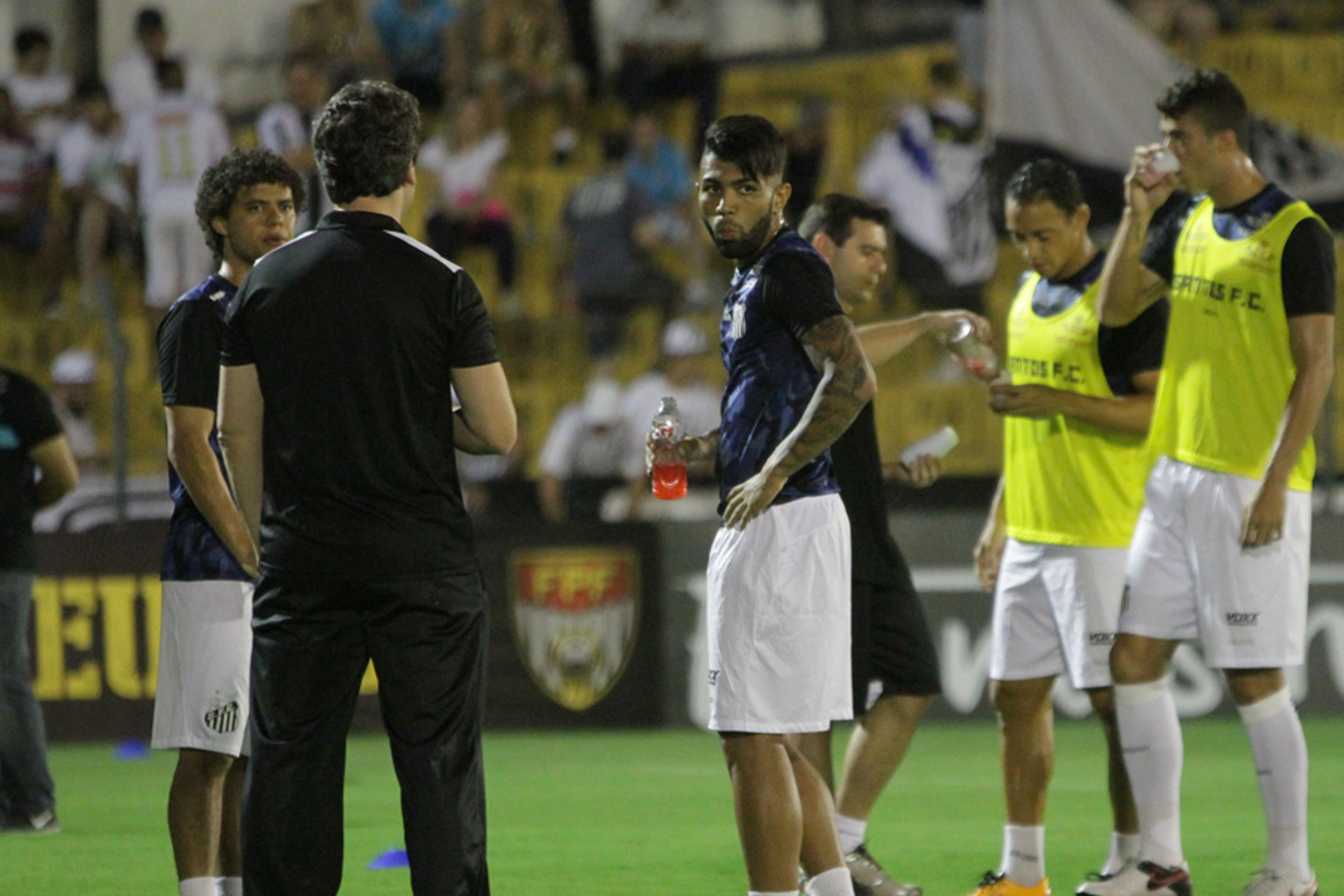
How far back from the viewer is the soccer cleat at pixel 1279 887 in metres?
6.08

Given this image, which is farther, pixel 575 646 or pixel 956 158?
pixel 956 158

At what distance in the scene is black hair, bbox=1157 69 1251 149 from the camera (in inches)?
246

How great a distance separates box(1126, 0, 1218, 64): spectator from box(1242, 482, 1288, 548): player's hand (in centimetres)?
1226

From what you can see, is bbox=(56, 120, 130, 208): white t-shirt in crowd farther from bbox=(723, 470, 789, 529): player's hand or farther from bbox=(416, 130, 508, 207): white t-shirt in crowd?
bbox=(723, 470, 789, 529): player's hand

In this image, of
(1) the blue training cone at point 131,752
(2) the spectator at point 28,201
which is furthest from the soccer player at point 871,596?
(2) the spectator at point 28,201

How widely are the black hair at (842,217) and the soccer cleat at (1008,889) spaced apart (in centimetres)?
221

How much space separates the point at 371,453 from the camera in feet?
15.1

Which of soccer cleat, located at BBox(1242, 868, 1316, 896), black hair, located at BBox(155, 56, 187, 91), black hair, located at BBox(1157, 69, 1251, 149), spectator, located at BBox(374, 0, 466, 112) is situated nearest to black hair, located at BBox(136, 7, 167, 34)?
black hair, located at BBox(155, 56, 187, 91)

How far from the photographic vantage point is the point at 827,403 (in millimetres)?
5117

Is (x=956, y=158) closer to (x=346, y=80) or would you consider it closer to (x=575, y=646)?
(x=346, y=80)

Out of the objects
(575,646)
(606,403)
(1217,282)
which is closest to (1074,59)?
(606,403)

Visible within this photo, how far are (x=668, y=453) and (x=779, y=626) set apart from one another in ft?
Answer: 2.54

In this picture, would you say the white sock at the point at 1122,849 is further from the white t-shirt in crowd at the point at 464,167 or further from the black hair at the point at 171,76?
the black hair at the point at 171,76

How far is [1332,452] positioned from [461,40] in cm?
944
